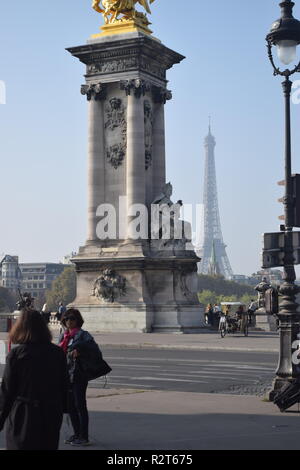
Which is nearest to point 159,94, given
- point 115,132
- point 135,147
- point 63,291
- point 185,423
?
point 115,132

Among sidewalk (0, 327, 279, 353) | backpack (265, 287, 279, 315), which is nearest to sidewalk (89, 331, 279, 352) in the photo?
sidewalk (0, 327, 279, 353)

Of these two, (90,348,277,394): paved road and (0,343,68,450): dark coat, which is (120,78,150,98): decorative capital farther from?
(0,343,68,450): dark coat

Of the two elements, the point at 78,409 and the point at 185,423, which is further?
the point at 185,423

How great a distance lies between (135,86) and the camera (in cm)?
4925

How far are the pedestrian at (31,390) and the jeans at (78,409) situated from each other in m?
3.99

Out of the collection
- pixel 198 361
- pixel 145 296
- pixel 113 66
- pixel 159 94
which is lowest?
pixel 198 361

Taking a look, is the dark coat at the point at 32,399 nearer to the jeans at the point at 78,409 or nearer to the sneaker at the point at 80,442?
the sneaker at the point at 80,442

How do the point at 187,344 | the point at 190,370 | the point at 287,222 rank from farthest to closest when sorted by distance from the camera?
the point at 187,344, the point at 190,370, the point at 287,222

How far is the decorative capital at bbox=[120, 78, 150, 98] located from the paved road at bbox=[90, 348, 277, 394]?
63.4 feet

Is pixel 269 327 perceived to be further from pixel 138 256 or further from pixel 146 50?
pixel 146 50

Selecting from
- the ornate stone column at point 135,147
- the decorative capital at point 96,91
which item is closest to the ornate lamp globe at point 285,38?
the ornate stone column at point 135,147

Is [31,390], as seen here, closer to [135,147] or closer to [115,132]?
[135,147]

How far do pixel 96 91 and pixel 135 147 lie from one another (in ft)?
13.7

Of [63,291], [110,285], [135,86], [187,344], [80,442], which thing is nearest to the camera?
[80,442]
